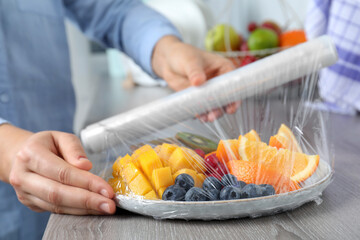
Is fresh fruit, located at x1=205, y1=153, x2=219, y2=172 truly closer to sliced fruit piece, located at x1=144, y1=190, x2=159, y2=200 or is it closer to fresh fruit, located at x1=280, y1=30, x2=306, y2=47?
sliced fruit piece, located at x1=144, y1=190, x2=159, y2=200

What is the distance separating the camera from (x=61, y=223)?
1.33 feet

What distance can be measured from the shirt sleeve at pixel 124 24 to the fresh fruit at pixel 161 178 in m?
0.54

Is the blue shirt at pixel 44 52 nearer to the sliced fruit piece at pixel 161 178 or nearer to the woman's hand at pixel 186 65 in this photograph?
the woman's hand at pixel 186 65

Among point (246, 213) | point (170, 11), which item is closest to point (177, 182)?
point (246, 213)

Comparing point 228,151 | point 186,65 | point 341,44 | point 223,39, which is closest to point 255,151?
point 228,151

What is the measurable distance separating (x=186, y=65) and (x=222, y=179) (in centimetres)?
38

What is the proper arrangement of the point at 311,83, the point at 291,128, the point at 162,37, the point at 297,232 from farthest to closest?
the point at 162,37
the point at 311,83
the point at 291,128
the point at 297,232

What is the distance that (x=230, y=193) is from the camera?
36 centimetres

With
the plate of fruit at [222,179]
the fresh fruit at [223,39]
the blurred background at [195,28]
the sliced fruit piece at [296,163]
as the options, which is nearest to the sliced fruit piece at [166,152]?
the plate of fruit at [222,179]

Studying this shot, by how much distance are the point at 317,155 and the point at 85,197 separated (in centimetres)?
26

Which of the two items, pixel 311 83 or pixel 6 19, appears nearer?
pixel 311 83

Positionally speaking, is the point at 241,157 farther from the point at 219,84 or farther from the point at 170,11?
the point at 170,11

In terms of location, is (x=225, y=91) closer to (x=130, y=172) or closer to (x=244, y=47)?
(x=130, y=172)

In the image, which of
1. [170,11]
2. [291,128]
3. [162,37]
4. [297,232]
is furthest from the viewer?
[170,11]
